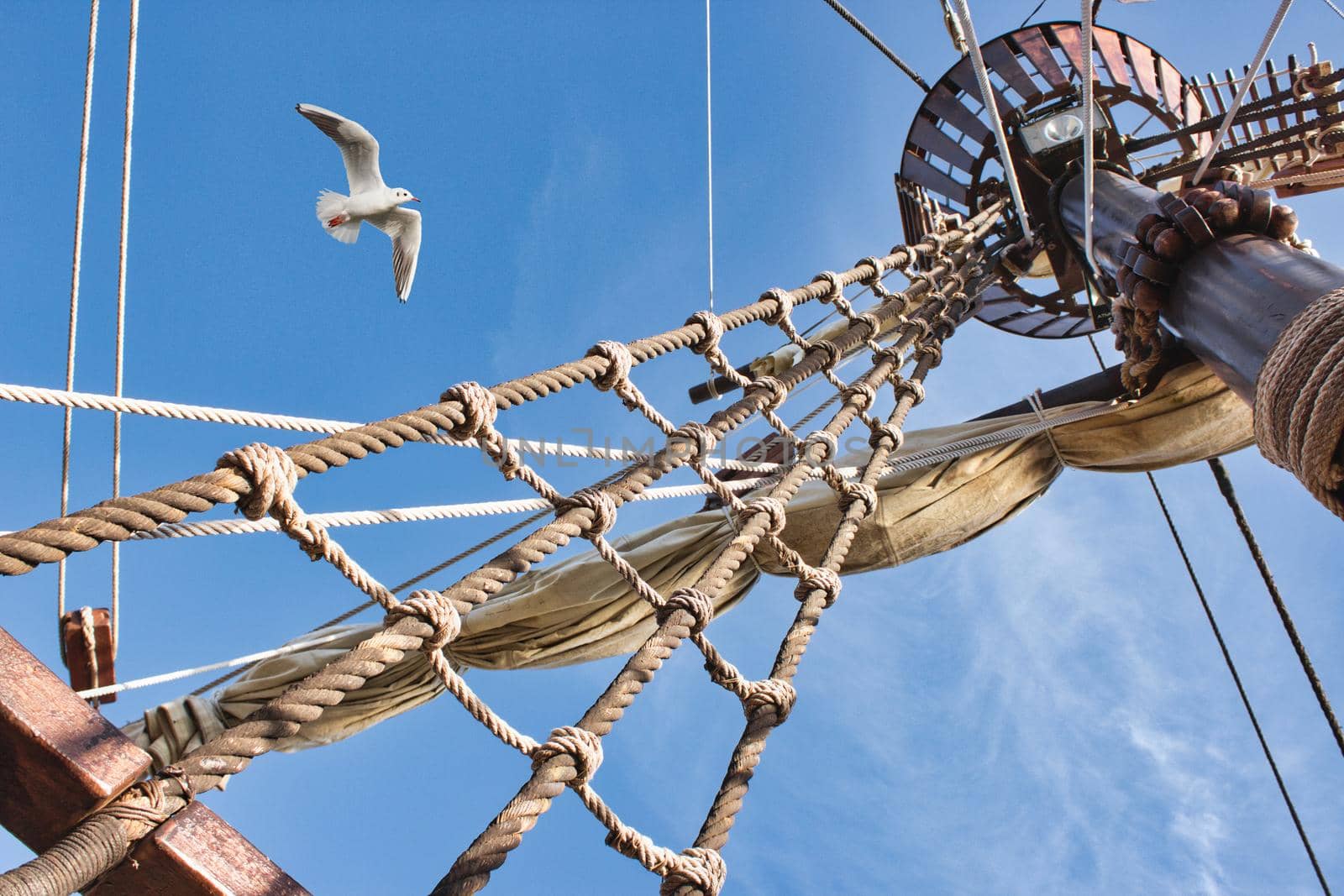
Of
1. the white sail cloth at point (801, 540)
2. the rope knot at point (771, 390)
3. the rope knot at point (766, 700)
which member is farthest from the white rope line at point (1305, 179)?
the rope knot at point (766, 700)

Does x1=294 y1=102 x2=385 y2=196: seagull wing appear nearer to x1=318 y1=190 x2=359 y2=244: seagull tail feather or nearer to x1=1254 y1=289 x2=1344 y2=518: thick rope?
x1=318 y1=190 x2=359 y2=244: seagull tail feather

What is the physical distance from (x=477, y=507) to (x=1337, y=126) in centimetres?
482

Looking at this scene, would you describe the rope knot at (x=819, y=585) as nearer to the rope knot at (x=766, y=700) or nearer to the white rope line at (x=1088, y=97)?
the rope knot at (x=766, y=700)

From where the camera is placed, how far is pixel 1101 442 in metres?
3.67

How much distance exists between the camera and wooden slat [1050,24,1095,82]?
495 cm

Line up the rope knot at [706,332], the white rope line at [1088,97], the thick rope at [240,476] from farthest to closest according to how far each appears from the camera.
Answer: the rope knot at [706,332] < the white rope line at [1088,97] < the thick rope at [240,476]

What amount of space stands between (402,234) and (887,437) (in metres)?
3.42

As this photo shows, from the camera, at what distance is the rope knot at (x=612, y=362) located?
2.30m

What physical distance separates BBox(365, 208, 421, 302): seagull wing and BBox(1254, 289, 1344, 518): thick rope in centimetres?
457

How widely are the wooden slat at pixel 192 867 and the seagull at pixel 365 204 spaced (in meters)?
4.30

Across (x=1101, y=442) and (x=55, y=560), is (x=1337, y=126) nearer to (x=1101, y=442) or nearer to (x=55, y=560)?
(x=1101, y=442)

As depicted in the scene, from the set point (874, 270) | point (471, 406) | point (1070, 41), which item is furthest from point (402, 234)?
point (471, 406)

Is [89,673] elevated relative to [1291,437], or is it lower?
elevated

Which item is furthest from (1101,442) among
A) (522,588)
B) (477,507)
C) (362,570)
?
(362,570)
